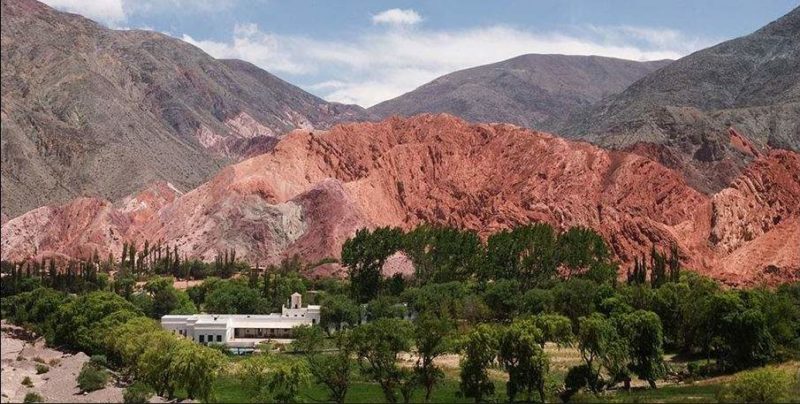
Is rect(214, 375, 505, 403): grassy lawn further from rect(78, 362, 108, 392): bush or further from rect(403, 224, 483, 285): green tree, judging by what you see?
rect(403, 224, 483, 285): green tree

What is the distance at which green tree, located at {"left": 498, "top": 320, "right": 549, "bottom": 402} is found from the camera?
159 feet

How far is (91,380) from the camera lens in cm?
5216

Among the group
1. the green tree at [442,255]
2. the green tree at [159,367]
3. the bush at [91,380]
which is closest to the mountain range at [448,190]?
the green tree at [442,255]

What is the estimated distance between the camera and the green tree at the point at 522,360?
1913 inches

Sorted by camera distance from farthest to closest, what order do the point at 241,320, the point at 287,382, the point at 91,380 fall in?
the point at 241,320 < the point at 91,380 < the point at 287,382

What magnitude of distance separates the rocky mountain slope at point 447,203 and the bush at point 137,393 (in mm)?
72495

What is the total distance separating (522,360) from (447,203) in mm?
84818

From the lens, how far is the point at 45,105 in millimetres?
183750

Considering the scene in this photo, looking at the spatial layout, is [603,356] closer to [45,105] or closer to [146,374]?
[146,374]

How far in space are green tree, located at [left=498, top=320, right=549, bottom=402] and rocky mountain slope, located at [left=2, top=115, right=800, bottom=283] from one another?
6356cm

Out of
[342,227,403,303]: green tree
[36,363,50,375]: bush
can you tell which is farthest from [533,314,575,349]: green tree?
[342,227,403,303]: green tree

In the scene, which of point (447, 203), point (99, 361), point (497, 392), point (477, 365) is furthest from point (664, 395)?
point (447, 203)

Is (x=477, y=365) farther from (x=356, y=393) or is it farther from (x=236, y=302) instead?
(x=236, y=302)

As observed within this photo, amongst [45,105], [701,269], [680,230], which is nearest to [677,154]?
[680,230]
